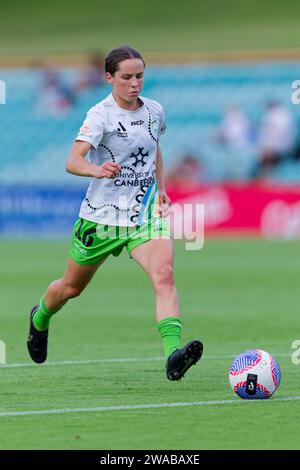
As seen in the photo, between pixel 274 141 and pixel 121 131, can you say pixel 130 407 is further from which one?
pixel 274 141

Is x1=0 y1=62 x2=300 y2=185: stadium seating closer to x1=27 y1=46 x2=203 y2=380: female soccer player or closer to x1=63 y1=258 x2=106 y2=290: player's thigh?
x1=63 y1=258 x2=106 y2=290: player's thigh

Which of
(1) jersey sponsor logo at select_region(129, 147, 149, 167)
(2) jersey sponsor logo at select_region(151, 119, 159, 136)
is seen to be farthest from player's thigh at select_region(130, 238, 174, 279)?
(2) jersey sponsor logo at select_region(151, 119, 159, 136)

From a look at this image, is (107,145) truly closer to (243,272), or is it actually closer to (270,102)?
(243,272)

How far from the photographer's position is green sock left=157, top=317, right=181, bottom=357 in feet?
29.1

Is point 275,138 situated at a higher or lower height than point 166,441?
higher

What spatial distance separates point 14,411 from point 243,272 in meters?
12.9

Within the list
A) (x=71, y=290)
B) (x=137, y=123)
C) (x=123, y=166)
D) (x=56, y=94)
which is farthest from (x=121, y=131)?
(x=56, y=94)

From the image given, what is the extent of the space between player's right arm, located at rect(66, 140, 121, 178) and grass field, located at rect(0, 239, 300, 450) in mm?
1579

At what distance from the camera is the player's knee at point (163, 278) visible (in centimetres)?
912

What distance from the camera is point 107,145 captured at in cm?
955

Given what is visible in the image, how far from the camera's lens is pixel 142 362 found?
10930 mm

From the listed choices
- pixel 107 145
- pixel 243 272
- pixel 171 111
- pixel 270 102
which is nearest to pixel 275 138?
pixel 270 102

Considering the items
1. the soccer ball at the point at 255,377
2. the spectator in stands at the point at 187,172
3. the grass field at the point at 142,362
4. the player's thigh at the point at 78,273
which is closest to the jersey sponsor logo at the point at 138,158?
the player's thigh at the point at 78,273

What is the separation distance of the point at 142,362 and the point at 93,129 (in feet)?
8.27
